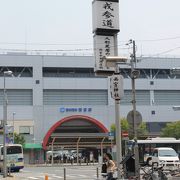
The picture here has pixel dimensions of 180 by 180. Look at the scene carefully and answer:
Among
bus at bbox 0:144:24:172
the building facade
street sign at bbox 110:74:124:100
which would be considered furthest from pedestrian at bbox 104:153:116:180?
the building facade

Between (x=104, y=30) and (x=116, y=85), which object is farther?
(x=104, y=30)

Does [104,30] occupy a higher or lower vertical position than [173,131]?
higher

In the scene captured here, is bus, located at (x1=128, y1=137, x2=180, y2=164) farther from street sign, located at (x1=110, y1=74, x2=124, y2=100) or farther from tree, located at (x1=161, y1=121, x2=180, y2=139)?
street sign, located at (x1=110, y1=74, x2=124, y2=100)

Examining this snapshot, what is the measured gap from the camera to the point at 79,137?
232 ft

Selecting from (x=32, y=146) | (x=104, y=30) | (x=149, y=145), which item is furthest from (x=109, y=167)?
(x=32, y=146)

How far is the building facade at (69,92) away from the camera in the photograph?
262 feet

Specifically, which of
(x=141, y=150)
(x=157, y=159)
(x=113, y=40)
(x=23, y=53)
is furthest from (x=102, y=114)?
(x=113, y=40)

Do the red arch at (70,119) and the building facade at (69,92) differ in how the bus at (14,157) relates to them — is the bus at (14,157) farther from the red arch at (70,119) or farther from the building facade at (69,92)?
the building facade at (69,92)

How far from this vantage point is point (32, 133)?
80312 mm

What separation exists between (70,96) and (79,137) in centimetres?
1324

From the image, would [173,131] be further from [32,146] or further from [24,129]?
[24,129]

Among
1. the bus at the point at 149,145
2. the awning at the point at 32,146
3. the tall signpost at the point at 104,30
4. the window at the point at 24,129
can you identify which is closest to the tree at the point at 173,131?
the awning at the point at 32,146

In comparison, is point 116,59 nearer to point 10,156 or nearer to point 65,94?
point 10,156

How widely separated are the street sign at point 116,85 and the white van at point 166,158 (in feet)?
79.5
